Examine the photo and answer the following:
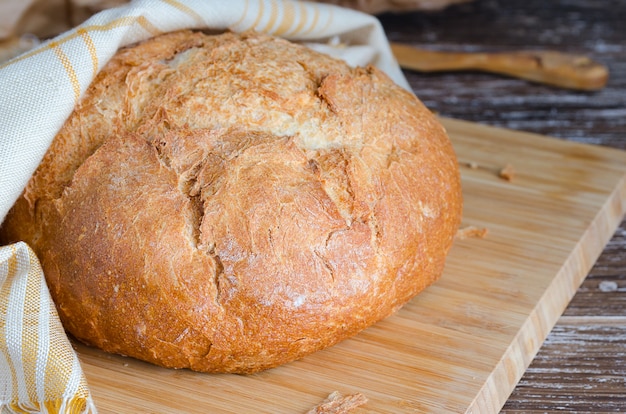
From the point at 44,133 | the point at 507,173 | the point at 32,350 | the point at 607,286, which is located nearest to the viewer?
the point at 32,350

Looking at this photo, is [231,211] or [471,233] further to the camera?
[471,233]

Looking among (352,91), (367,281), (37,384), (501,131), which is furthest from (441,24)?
(37,384)

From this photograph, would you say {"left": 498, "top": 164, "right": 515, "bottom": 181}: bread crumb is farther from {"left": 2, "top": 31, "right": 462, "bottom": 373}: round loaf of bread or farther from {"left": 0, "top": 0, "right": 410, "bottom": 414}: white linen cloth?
{"left": 0, "top": 0, "right": 410, "bottom": 414}: white linen cloth

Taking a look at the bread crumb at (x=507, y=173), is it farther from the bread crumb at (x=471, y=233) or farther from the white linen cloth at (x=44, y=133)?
the white linen cloth at (x=44, y=133)

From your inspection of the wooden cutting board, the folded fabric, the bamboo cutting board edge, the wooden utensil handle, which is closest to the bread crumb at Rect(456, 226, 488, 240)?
the wooden cutting board

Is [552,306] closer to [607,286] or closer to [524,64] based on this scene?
[607,286]

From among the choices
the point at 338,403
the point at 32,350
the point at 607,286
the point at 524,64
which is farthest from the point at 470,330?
the point at 524,64

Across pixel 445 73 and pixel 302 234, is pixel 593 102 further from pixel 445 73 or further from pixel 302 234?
pixel 302 234

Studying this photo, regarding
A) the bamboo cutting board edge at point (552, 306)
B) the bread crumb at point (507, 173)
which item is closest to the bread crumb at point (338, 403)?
the bamboo cutting board edge at point (552, 306)
